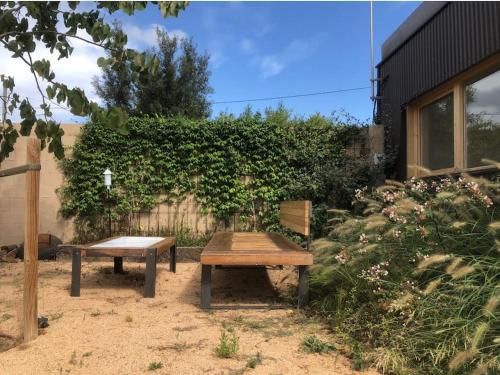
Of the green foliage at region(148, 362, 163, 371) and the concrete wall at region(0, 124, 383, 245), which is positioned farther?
the concrete wall at region(0, 124, 383, 245)

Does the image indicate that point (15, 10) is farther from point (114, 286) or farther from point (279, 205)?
point (279, 205)

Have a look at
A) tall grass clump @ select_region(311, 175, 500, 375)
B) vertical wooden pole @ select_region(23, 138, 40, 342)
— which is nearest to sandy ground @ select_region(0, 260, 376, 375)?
vertical wooden pole @ select_region(23, 138, 40, 342)

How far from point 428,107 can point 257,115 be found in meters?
2.75

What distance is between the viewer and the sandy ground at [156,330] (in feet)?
9.02

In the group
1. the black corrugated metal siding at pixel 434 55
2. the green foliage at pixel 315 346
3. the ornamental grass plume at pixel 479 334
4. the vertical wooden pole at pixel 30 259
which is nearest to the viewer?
the ornamental grass plume at pixel 479 334

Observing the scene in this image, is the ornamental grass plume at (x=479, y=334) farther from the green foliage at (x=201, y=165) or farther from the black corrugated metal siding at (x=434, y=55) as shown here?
the green foliage at (x=201, y=165)

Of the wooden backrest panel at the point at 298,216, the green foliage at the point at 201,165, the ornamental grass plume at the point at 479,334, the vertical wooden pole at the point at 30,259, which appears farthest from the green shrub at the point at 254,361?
the green foliage at the point at 201,165

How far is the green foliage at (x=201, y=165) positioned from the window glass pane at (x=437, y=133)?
1.30 metres

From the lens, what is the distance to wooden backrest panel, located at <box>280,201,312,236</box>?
→ 4.65 meters

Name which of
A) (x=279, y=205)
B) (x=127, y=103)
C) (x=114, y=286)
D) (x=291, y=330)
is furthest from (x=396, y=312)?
(x=127, y=103)

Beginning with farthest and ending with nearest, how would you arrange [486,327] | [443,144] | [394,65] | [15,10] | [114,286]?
[394,65] → [443,144] → [114,286] → [15,10] → [486,327]

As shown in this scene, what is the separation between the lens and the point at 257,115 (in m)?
7.79

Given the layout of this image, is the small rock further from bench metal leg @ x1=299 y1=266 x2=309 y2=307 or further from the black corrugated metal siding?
the black corrugated metal siding

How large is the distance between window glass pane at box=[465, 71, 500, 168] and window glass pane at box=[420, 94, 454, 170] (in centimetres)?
39
